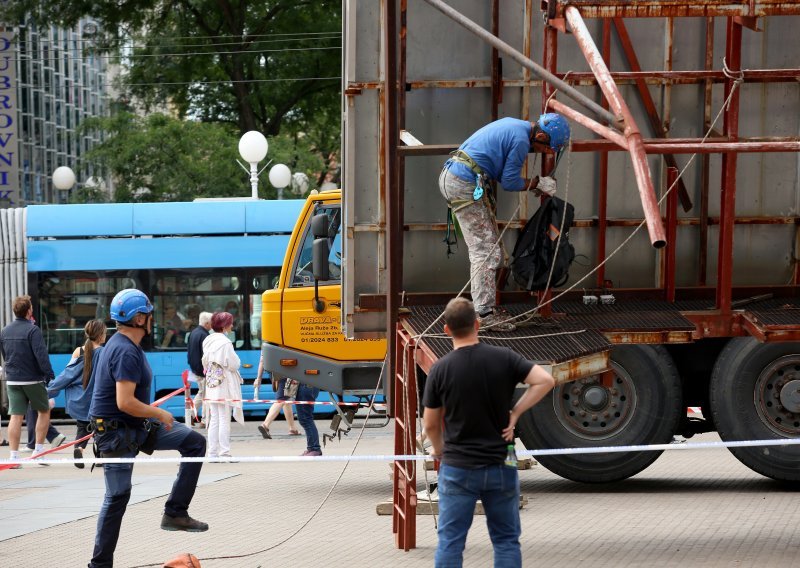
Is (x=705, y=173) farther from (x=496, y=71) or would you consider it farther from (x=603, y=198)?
(x=496, y=71)

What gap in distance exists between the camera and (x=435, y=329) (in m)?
9.30

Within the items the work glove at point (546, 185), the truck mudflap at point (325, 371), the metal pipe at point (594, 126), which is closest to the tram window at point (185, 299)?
the truck mudflap at point (325, 371)

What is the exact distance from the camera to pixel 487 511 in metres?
6.52

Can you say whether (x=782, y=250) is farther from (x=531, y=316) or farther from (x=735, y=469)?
(x=735, y=469)

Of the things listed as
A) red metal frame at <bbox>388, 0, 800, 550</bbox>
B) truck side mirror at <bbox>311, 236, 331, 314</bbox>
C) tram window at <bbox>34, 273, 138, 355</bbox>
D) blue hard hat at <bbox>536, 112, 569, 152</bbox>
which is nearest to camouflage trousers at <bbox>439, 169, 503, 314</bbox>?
red metal frame at <bbox>388, 0, 800, 550</bbox>

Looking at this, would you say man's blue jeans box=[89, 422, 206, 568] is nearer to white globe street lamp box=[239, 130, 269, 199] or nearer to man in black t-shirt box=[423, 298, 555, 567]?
man in black t-shirt box=[423, 298, 555, 567]

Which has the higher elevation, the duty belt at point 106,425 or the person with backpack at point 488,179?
the person with backpack at point 488,179

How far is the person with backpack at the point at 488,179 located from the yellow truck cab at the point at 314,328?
401cm

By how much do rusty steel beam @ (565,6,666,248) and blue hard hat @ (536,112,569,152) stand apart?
0.63m

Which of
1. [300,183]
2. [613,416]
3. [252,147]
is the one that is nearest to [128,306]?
[613,416]

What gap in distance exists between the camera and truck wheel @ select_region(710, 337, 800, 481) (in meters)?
10.9

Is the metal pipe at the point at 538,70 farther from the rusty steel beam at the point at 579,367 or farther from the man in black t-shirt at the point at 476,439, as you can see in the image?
the man in black t-shirt at the point at 476,439

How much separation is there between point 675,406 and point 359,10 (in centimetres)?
395

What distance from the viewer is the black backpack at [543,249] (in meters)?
9.23
